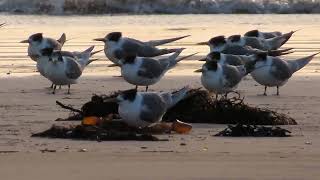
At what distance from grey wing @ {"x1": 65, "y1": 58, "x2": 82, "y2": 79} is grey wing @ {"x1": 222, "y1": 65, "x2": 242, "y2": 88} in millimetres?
2205

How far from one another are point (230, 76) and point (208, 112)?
1.48 m

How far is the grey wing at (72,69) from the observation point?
11797 mm

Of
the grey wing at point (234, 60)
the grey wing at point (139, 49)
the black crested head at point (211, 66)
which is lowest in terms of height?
the grey wing at point (139, 49)

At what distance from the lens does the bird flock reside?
7.85m

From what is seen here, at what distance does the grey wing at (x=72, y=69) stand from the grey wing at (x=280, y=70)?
2.29 meters

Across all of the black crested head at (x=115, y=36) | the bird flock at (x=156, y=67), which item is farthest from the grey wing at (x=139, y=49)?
the black crested head at (x=115, y=36)

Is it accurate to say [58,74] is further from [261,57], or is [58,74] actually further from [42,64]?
[261,57]

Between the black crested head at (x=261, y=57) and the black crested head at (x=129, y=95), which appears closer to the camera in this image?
the black crested head at (x=129, y=95)

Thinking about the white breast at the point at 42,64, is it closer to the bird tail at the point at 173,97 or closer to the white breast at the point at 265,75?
the white breast at the point at 265,75

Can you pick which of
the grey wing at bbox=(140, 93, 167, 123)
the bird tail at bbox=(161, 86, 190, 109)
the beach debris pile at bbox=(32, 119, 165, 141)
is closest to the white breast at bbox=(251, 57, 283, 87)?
the bird tail at bbox=(161, 86, 190, 109)

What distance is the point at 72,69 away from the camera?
38.8 ft

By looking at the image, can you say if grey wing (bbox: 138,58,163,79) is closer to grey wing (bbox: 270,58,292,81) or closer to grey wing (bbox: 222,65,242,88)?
grey wing (bbox: 222,65,242,88)

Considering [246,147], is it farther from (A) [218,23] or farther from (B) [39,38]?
(A) [218,23]

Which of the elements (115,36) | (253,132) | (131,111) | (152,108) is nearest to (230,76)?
(253,132)
